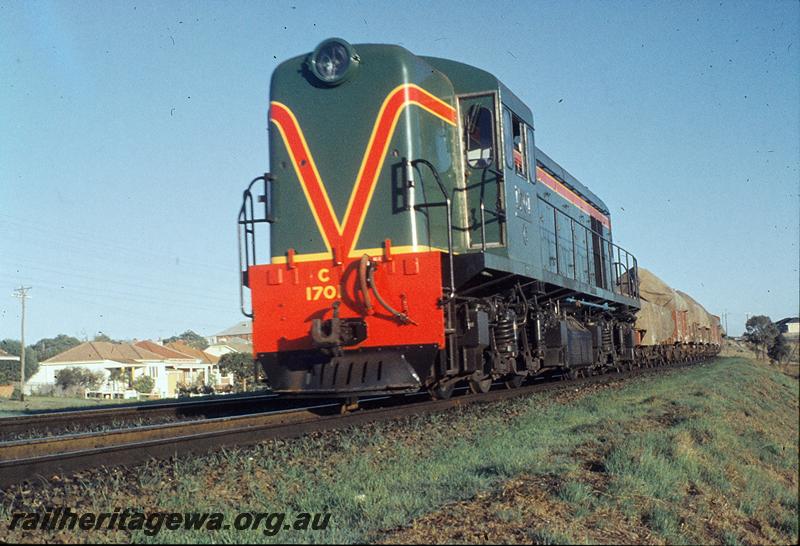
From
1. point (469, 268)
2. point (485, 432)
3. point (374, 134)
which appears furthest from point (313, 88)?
point (485, 432)

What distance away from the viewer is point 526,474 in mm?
4648

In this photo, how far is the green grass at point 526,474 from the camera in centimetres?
375

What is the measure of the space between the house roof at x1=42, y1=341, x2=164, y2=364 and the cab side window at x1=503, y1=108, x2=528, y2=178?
174ft

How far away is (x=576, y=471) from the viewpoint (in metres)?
4.71

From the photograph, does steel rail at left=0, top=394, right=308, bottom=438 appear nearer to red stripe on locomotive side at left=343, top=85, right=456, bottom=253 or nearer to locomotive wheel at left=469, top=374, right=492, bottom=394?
locomotive wheel at left=469, top=374, right=492, bottom=394

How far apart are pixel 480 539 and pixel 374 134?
5.96 meters

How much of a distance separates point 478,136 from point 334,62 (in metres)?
2.14

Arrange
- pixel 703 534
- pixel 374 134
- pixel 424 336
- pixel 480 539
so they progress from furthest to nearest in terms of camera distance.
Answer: pixel 374 134, pixel 424 336, pixel 703 534, pixel 480 539

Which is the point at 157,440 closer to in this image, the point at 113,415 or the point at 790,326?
the point at 113,415

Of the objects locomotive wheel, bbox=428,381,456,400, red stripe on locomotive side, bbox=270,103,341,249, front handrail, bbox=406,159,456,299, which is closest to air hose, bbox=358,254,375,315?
red stripe on locomotive side, bbox=270,103,341,249

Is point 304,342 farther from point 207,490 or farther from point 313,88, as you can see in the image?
point 207,490

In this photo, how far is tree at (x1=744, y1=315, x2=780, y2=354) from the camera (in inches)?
128

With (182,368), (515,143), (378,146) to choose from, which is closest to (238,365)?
(182,368)

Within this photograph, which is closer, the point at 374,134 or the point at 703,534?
the point at 703,534
